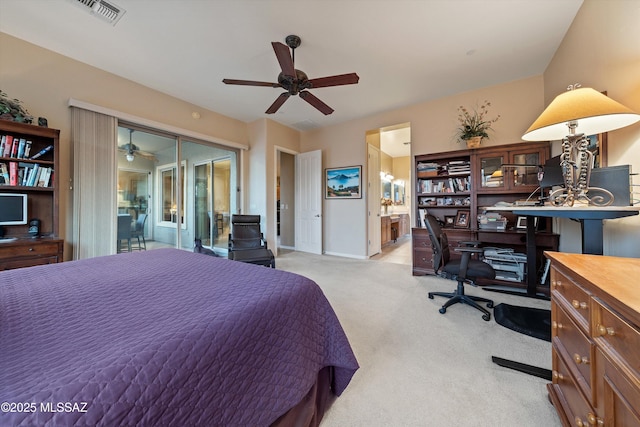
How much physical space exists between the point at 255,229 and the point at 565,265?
3966 millimetres

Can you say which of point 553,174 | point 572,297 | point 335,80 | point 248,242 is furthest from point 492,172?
point 248,242

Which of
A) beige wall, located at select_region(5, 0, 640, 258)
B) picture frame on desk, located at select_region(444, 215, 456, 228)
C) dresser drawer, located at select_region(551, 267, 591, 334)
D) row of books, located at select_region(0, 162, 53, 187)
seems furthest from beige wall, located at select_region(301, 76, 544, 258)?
row of books, located at select_region(0, 162, 53, 187)

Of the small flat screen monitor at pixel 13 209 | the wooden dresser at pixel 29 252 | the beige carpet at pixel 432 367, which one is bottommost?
the beige carpet at pixel 432 367

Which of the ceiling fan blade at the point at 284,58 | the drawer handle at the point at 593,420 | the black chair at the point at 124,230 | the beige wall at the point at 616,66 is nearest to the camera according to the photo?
the drawer handle at the point at 593,420

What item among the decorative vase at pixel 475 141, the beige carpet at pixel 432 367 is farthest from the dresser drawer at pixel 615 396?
the decorative vase at pixel 475 141

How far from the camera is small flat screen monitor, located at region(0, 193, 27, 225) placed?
7.81 feet

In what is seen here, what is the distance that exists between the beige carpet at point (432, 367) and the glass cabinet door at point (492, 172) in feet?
4.88

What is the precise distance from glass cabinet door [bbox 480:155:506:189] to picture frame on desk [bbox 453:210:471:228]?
48cm

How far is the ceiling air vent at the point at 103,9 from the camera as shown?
213cm

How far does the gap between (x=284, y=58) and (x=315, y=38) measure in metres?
0.63

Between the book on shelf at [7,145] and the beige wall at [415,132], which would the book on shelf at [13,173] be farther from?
the beige wall at [415,132]

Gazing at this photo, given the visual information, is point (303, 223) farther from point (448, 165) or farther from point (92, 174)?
point (92, 174)

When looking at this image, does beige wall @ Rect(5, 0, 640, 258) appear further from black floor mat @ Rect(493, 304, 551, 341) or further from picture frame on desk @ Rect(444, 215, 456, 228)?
picture frame on desk @ Rect(444, 215, 456, 228)

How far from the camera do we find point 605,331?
763 mm
